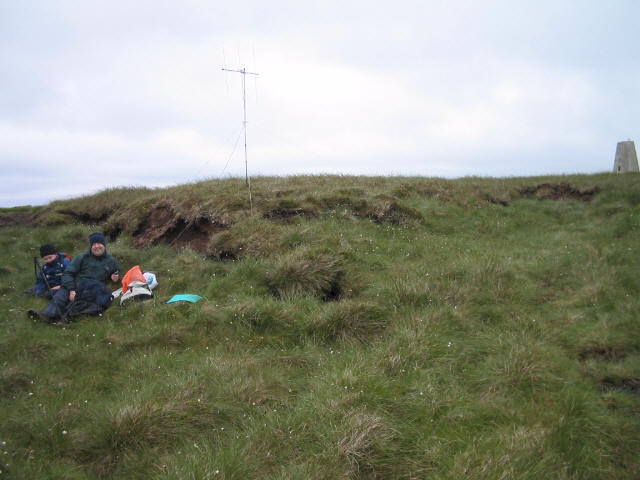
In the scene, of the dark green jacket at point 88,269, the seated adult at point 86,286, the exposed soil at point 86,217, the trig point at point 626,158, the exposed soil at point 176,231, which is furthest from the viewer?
the trig point at point 626,158

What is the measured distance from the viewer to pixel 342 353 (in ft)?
20.3

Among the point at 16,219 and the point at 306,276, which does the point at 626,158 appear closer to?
the point at 306,276

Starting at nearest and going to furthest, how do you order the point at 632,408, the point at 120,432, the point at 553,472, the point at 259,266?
the point at 553,472, the point at 120,432, the point at 632,408, the point at 259,266

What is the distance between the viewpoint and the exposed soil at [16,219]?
Answer: 52.0 feet

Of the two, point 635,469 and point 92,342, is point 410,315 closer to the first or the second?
point 635,469

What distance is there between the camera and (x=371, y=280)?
27.3 ft

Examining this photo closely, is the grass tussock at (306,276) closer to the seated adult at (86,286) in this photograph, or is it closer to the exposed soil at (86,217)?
the seated adult at (86,286)

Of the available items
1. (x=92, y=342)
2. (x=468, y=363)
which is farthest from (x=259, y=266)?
(x=468, y=363)

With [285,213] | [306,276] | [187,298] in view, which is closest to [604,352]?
[306,276]

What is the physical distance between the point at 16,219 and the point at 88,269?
394 inches

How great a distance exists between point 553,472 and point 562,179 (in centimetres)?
1487

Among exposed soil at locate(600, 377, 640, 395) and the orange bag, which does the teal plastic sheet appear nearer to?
the orange bag

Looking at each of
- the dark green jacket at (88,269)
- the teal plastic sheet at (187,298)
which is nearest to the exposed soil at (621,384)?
the teal plastic sheet at (187,298)

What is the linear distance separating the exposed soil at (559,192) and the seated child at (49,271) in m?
14.8
